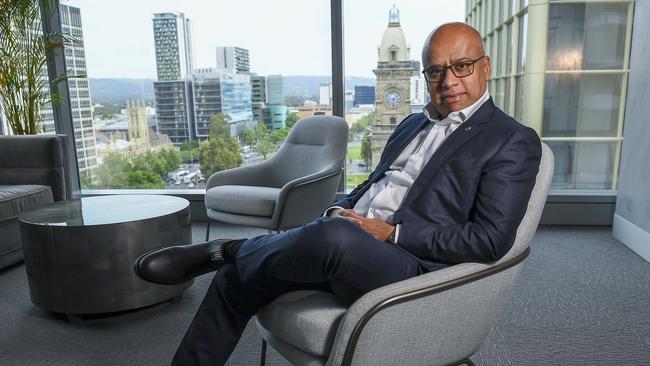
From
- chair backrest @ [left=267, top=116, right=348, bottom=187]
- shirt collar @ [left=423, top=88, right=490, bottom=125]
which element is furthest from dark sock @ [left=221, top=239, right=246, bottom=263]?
chair backrest @ [left=267, top=116, right=348, bottom=187]

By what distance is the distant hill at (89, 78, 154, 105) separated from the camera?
14.2 ft

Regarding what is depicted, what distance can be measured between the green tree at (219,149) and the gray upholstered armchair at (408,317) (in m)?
3.02

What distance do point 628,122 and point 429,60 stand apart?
2.40m

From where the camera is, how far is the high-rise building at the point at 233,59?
413cm

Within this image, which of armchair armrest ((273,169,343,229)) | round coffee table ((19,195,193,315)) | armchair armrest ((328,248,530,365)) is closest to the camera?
armchair armrest ((328,248,530,365))

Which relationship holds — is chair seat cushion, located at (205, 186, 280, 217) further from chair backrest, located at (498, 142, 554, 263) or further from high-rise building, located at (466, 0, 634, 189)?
high-rise building, located at (466, 0, 634, 189)

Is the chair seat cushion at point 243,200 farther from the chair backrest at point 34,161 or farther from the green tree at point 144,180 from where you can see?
the green tree at point 144,180

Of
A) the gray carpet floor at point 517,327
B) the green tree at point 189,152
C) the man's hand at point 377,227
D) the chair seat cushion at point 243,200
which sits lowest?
the gray carpet floor at point 517,327

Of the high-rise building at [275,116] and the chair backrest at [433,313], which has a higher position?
the high-rise building at [275,116]

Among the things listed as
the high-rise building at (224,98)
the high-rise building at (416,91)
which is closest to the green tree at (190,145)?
the high-rise building at (224,98)

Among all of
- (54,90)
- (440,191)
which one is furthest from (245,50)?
(440,191)

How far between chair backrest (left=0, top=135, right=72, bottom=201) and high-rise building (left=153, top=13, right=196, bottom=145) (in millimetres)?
1104

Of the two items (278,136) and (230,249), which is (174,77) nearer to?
(278,136)

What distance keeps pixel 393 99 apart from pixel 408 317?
3.04 m
